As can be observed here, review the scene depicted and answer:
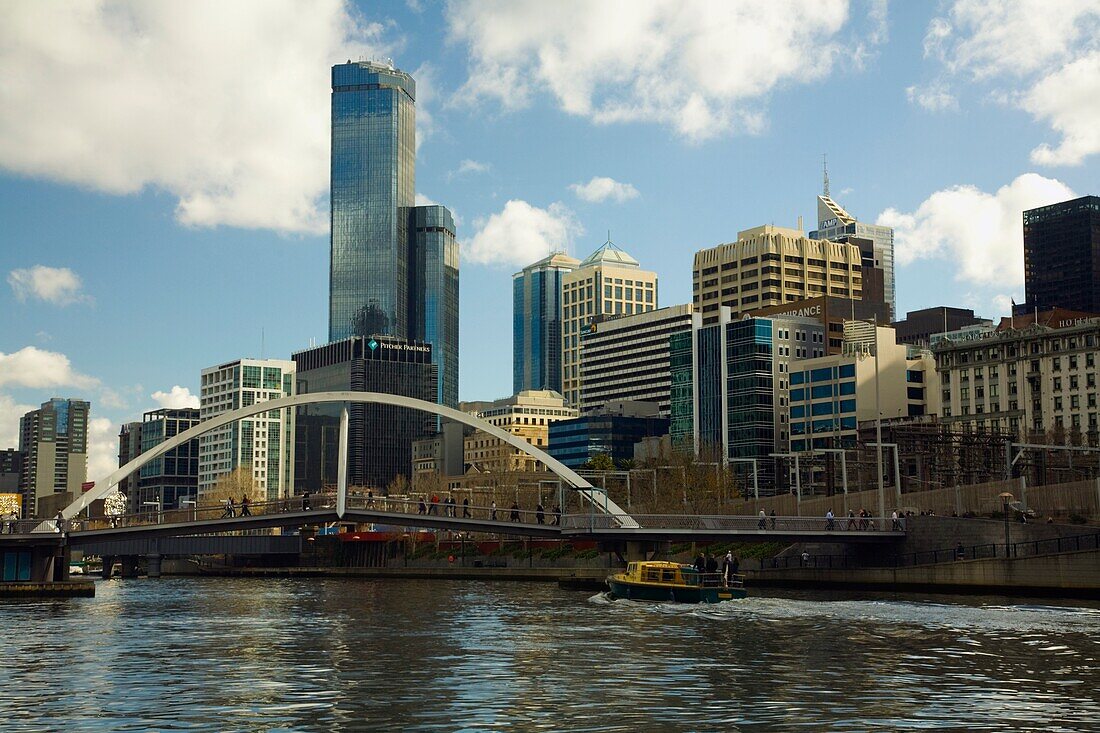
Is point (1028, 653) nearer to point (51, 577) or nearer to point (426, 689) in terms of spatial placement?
point (426, 689)

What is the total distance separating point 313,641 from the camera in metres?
56.3

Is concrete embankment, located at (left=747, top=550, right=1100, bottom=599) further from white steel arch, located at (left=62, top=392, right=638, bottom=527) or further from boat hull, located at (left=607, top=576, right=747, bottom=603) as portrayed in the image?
boat hull, located at (left=607, top=576, right=747, bottom=603)

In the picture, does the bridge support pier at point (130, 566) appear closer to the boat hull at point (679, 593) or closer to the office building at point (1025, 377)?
the office building at point (1025, 377)

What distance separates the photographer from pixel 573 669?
4416 centimetres

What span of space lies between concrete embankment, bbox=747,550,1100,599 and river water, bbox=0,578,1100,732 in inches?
193

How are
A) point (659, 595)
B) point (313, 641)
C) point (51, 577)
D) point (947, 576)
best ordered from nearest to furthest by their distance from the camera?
1. point (313, 641)
2. point (659, 595)
3. point (947, 576)
4. point (51, 577)

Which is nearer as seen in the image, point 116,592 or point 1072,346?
point 116,592

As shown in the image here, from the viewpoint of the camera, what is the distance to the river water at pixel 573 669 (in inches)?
1331

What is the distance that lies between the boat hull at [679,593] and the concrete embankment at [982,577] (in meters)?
14.3

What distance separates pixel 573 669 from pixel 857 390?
148265mm

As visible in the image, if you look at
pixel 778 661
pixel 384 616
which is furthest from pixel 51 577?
pixel 778 661

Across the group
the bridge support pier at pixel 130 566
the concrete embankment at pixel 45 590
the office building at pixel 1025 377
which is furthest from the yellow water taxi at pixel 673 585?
the bridge support pier at pixel 130 566

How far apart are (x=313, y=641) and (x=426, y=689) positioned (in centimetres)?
1810

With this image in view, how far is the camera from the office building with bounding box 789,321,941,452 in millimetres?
187375
